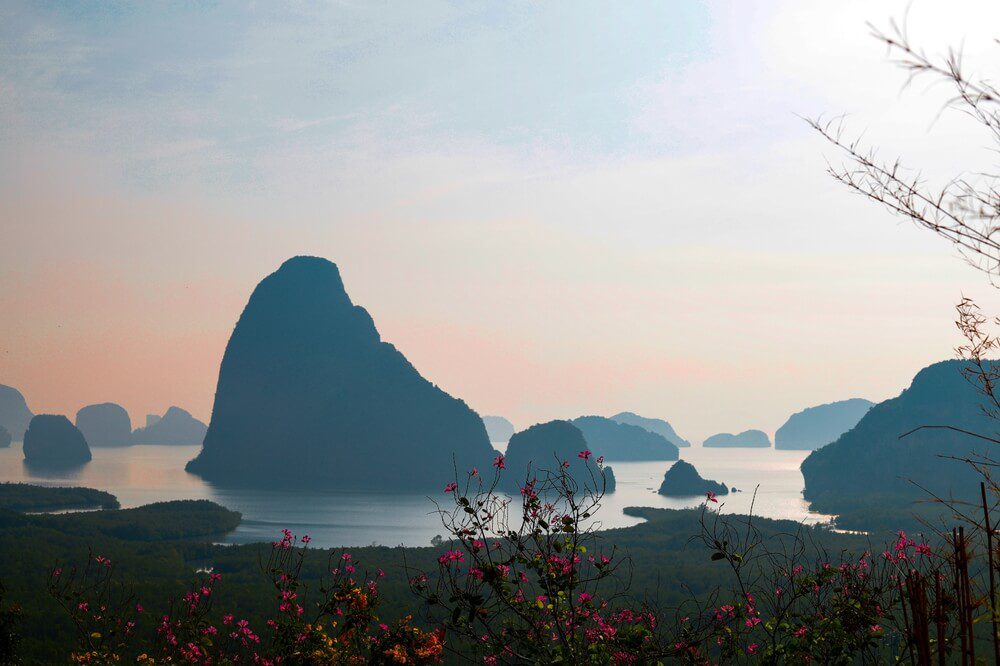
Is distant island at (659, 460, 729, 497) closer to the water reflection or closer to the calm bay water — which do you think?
the calm bay water

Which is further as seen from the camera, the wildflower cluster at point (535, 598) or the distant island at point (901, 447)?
the distant island at point (901, 447)

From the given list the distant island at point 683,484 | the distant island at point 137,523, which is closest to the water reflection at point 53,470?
the distant island at point 137,523

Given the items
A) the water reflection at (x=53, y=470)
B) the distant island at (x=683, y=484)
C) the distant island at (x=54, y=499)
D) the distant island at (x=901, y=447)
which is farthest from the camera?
the water reflection at (x=53, y=470)

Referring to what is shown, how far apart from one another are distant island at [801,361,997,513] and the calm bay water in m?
6.24

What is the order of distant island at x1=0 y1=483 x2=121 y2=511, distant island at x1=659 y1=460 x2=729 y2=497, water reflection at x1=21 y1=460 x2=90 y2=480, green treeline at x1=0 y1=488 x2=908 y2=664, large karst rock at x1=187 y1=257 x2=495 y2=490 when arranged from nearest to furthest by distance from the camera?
green treeline at x1=0 y1=488 x2=908 y2=664
distant island at x1=0 y1=483 x2=121 y2=511
distant island at x1=659 y1=460 x2=729 y2=497
water reflection at x1=21 y1=460 x2=90 y2=480
large karst rock at x1=187 y1=257 x2=495 y2=490

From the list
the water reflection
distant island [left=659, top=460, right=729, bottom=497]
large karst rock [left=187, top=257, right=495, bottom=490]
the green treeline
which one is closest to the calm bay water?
the water reflection

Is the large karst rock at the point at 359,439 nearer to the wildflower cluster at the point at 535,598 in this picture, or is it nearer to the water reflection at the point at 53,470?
the water reflection at the point at 53,470

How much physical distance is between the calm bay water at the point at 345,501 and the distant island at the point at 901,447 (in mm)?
6237

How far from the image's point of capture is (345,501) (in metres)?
125

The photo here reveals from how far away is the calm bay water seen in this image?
81750 mm

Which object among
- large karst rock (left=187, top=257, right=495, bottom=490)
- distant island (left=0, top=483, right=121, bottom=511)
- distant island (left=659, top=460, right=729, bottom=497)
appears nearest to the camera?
distant island (left=0, top=483, right=121, bottom=511)

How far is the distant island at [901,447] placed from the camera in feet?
337

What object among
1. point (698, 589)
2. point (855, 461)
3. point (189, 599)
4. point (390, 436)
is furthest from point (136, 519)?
point (390, 436)

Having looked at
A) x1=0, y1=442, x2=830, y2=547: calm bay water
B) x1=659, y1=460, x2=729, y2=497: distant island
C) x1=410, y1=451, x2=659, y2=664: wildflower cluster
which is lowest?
x1=0, y1=442, x2=830, y2=547: calm bay water
